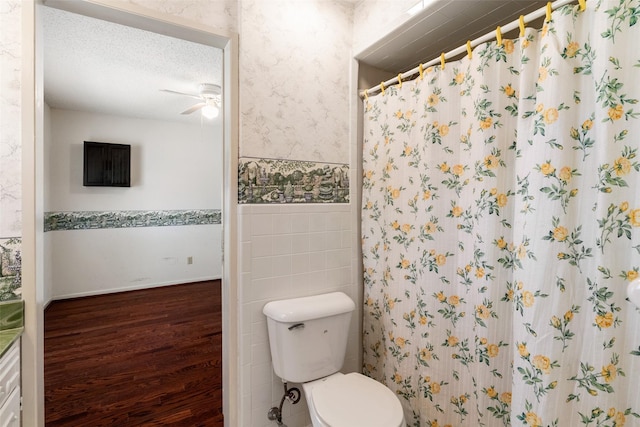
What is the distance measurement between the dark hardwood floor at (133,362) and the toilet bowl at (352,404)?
0.90 m

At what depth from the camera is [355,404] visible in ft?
4.00

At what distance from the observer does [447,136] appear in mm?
1312

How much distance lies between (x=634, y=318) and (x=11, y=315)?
196cm

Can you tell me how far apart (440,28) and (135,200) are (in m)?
4.24

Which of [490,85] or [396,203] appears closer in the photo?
[490,85]

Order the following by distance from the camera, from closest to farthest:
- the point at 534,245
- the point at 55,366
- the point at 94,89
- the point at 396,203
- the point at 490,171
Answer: the point at 534,245 < the point at 490,171 < the point at 396,203 < the point at 55,366 < the point at 94,89

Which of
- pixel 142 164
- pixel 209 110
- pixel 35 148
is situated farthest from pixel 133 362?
pixel 142 164

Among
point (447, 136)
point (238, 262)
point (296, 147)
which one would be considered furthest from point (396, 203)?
point (238, 262)

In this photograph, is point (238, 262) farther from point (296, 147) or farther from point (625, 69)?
point (625, 69)

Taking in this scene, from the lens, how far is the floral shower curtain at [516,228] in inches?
33.0

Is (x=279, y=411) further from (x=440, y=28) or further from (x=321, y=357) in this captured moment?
(x=440, y=28)

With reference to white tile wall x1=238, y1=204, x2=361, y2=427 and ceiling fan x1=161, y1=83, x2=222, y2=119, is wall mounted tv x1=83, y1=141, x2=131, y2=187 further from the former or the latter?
white tile wall x1=238, y1=204, x2=361, y2=427

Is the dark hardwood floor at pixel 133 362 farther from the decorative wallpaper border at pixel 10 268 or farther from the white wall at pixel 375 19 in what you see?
the white wall at pixel 375 19

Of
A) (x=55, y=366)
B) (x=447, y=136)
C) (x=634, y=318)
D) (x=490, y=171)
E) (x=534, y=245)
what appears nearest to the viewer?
(x=634, y=318)
